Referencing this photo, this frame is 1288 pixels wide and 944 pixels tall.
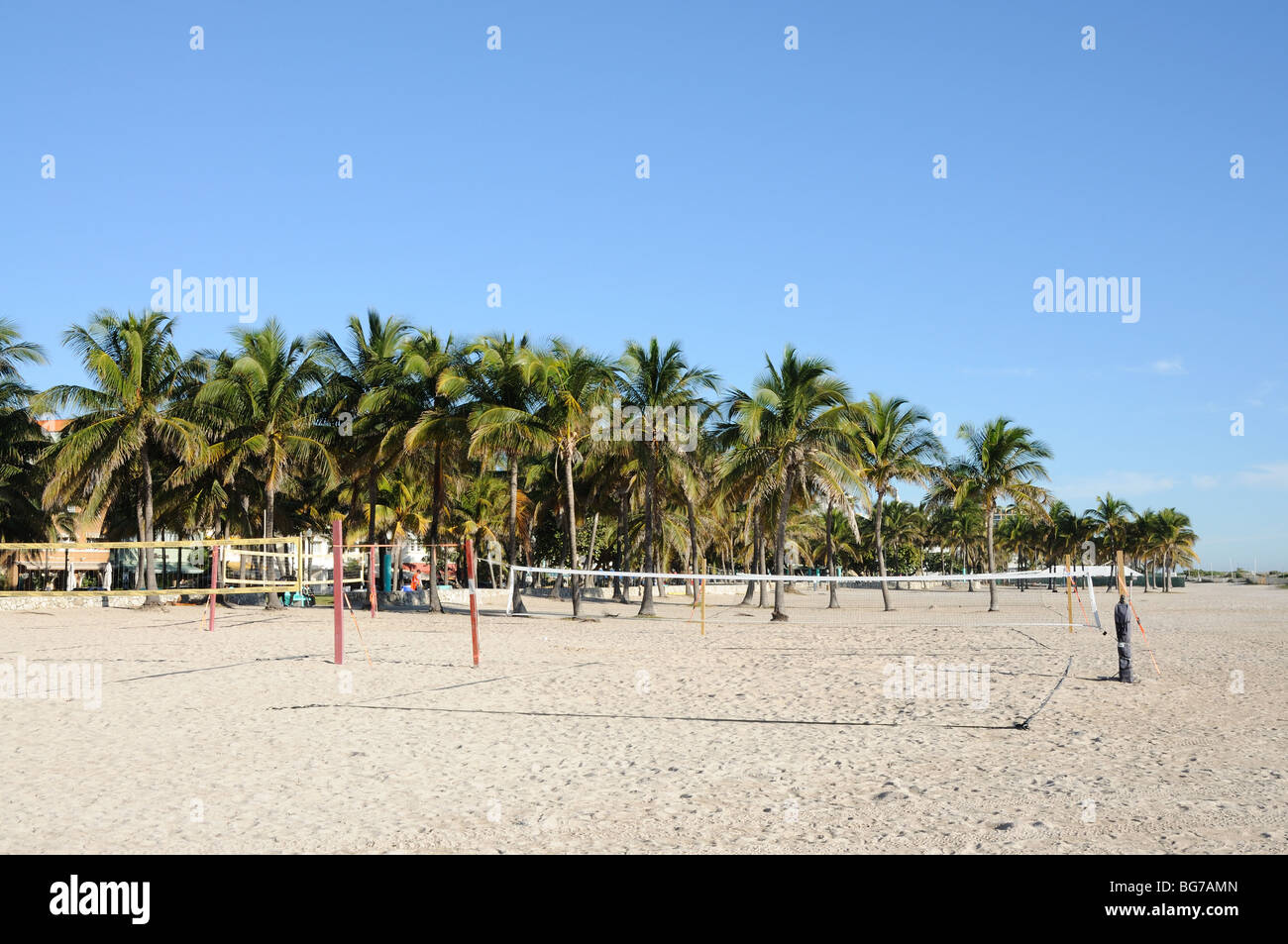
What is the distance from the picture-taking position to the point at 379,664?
1501 centimetres

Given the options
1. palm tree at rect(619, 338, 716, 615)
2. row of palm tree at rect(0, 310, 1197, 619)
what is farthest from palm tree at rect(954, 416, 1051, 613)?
palm tree at rect(619, 338, 716, 615)

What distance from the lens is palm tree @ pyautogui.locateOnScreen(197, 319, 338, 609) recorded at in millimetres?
28891

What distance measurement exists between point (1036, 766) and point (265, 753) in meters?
6.32

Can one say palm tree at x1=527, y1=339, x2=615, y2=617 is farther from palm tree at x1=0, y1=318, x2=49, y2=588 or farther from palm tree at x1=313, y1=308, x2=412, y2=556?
palm tree at x1=0, y1=318, x2=49, y2=588

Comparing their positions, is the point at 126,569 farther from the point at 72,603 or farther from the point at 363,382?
the point at 363,382

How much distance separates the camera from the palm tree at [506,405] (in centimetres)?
2667

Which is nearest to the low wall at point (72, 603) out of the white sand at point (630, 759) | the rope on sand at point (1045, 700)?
the white sand at point (630, 759)

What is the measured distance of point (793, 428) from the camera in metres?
29.1

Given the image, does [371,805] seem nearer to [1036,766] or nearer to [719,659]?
[1036,766]

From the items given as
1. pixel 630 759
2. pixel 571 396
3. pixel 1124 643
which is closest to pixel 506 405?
pixel 571 396

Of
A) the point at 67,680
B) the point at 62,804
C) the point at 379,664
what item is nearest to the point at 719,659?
the point at 379,664

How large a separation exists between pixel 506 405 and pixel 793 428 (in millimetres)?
8457
